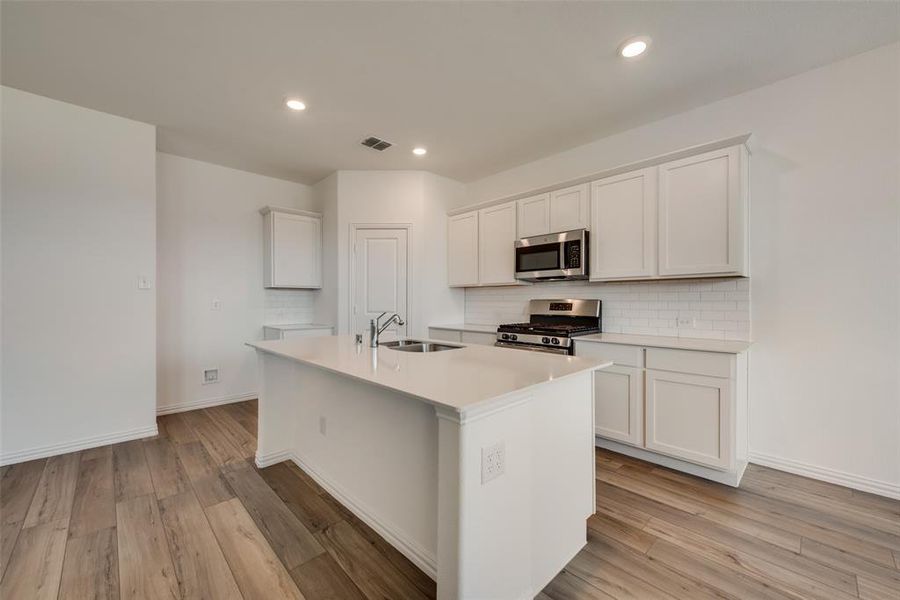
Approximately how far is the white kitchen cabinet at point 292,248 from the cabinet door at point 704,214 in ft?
12.0

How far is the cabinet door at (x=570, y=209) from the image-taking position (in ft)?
10.6

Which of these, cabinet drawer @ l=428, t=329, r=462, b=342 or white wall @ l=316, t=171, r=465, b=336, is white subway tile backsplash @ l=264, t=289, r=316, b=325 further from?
cabinet drawer @ l=428, t=329, r=462, b=342

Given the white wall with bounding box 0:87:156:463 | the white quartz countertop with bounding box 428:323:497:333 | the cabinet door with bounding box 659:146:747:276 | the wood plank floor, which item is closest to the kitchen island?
the wood plank floor

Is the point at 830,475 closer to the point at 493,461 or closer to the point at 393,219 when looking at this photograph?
the point at 493,461

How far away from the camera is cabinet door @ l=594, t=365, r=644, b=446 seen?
2.62m

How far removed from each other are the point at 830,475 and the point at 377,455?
2830mm

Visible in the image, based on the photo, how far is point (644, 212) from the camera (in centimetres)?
283

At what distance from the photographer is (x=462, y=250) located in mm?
4375

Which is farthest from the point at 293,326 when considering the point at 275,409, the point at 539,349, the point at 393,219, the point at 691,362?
the point at 691,362

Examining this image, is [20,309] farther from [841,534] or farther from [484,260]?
[841,534]

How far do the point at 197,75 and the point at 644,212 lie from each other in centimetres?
330

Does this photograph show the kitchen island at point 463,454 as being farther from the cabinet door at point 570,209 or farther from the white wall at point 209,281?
the white wall at point 209,281

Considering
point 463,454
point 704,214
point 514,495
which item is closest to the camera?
point 463,454

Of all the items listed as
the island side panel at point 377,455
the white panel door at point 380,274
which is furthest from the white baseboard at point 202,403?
the island side panel at point 377,455
